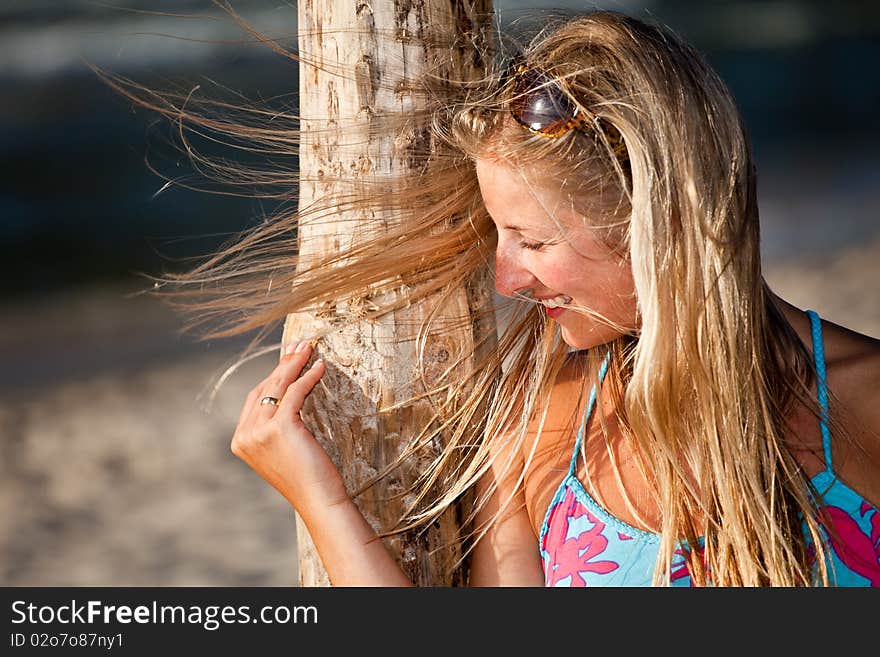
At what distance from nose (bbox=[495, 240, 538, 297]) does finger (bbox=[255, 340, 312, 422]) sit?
33 centimetres

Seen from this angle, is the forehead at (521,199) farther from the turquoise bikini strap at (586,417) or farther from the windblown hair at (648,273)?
the turquoise bikini strap at (586,417)

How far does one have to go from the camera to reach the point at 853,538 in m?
1.53

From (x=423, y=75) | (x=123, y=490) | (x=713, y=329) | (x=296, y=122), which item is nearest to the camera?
(x=713, y=329)

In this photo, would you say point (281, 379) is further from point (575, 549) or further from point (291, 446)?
Answer: point (575, 549)

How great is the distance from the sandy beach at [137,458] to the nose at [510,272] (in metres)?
2.94

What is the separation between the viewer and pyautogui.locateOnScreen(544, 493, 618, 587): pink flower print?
5.26ft

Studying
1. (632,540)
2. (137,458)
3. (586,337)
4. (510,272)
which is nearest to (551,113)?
(510,272)

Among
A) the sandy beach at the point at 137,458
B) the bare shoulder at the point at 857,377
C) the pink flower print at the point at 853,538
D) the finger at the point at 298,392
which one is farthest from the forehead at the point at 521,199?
the sandy beach at the point at 137,458

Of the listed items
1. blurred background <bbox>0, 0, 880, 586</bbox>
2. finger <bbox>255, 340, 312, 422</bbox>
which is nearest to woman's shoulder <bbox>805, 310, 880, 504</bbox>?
finger <bbox>255, 340, 312, 422</bbox>

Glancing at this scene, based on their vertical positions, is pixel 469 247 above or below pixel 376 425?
above

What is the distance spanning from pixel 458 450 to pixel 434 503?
0.09 meters
